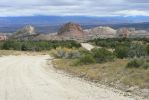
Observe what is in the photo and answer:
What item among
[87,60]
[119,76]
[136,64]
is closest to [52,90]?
[119,76]

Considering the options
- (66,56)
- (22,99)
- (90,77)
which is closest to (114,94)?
(22,99)

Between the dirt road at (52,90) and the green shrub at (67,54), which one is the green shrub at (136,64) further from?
the green shrub at (67,54)

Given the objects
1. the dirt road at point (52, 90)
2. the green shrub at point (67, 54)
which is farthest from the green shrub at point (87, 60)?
the green shrub at point (67, 54)

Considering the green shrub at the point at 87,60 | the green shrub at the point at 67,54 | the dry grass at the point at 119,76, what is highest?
the dry grass at the point at 119,76

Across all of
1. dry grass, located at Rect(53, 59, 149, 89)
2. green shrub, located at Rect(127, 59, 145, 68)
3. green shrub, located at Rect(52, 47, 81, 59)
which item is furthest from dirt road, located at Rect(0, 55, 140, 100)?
green shrub, located at Rect(52, 47, 81, 59)

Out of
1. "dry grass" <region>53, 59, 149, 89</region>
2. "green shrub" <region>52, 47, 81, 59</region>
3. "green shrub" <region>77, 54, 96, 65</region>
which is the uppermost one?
"dry grass" <region>53, 59, 149, 89</region>

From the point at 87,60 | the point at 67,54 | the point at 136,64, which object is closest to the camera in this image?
the point at 136,64

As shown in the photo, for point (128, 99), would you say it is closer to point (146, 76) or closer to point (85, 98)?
point (85, 98)

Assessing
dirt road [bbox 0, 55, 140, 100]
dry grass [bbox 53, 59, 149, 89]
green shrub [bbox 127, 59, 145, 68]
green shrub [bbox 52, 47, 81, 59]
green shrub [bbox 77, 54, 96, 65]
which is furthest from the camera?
green shrub [bbox 52, 47, 81, 59]

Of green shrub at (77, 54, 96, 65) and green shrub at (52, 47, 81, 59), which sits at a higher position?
green shrub at (77, 54, 96, 65)

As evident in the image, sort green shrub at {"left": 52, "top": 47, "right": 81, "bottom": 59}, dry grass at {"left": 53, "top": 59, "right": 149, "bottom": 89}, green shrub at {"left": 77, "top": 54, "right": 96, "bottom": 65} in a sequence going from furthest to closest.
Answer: green shrub at {"left": 52, "top": 47, "right": 81, "bottom": 59} → green shrub at {"left": 77, "top": 54, "right": 96, "bottom": 65} → dry grass at {"left": 53, "top": 59, "right": 149, "bottom": 89}

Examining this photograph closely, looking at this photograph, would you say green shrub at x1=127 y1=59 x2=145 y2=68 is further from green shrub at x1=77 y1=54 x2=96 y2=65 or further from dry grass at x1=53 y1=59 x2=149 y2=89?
green shrub at x1=77 y1=54 x2=96 y2=65

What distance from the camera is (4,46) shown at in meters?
83.2

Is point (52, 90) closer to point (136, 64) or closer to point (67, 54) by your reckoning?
point (136, 64)
